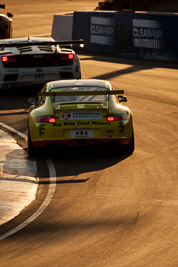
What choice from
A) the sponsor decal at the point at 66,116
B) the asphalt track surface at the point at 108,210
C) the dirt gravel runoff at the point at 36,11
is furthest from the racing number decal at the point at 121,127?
the dirt gravel runoff at the point at 36,11

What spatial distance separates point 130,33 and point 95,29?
322cm

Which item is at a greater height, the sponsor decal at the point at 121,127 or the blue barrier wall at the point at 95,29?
the sponsor decal at the point at 121,127

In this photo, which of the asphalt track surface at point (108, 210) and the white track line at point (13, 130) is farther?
the white track line at point (13, 130)

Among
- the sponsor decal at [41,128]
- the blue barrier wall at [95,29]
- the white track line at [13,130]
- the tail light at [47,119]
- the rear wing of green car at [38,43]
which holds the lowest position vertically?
the blue barrier wall at [95,29]

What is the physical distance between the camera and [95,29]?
30828 millimetres

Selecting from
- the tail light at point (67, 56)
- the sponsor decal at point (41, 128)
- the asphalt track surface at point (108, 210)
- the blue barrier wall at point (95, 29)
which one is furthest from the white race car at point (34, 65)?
the blue barrier wall at point (95, 29)

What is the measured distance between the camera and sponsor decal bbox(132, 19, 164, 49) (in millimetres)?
26531

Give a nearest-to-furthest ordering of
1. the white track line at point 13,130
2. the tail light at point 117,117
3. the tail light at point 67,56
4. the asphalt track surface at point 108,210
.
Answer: the asphalt track surface at point 108,210 → the tail light at point 117,117 → the white track line at point 13,130 → the tail light at point 67,56

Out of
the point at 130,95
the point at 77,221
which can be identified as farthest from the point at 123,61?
the point at 77,221

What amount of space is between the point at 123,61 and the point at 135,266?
21.1 metres

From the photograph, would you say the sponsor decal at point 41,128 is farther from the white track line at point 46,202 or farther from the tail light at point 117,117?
the tail light at point 117,117

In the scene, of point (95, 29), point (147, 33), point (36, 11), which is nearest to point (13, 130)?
point (147, 33)

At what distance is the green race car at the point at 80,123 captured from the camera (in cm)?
1184

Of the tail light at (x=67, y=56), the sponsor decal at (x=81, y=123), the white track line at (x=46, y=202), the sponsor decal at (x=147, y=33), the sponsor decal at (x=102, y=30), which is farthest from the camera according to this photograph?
the sponsor decal at (x=102, y=30)
